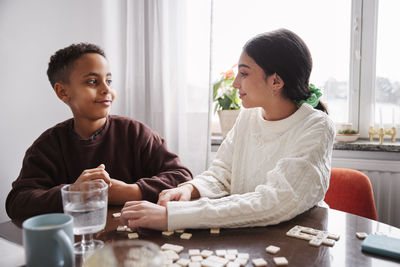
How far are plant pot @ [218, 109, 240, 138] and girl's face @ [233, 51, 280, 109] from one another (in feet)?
2.79

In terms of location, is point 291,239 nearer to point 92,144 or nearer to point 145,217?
point 145,217

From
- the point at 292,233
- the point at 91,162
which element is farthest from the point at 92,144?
the point at 292,233

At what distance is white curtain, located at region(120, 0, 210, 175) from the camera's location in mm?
2250

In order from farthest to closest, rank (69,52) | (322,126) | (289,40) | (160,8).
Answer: (160,8) → (69,52) → (289,40) → (322,126)

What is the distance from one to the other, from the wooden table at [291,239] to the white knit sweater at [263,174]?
0.04m

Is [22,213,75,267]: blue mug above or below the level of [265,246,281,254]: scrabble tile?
above

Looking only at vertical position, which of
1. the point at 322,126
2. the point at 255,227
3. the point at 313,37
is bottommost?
the point at 255,227

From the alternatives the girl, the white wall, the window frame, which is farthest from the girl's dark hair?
the white wall

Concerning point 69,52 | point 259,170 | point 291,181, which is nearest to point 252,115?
point 259,170

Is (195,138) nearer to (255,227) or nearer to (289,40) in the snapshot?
(289,40)

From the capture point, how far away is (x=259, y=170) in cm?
138

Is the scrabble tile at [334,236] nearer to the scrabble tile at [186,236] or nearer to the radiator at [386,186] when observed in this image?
the scrabble tile at [186,236]

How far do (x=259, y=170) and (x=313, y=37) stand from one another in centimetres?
146

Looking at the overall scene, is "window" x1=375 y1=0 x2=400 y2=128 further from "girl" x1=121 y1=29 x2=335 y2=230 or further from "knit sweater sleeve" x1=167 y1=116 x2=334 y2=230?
"knit sweater sleeve" x1=167 y1=116 x2=334 y2=230
